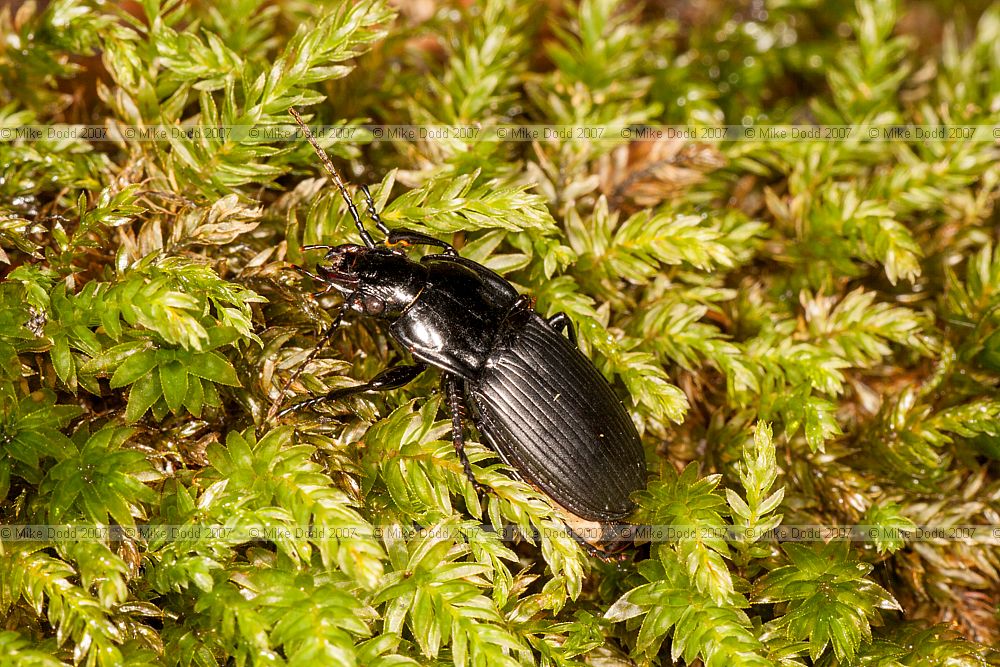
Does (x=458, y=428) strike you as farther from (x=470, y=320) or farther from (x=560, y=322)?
(x=560, y=322)

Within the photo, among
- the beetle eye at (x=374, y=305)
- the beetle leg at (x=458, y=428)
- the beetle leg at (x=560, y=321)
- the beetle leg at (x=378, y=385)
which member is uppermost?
the beetle eye at (x=374, y=305)

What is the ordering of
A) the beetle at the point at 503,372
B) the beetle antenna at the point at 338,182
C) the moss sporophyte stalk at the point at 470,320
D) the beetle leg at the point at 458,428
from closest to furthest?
the moss sporophyte stalk at the point at 470,320, the beetle leg at the point at 458,428, the beetle at the point at 503,372, the beetle antenna at the point at 338,182

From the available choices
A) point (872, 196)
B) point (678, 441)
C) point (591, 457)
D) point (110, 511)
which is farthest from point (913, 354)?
point (110, 511)

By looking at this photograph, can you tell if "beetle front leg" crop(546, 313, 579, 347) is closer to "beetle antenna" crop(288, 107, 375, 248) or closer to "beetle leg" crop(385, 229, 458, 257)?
"beetle leg" crop(385, 229, 458, 257)

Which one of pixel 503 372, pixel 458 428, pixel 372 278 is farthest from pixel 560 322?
pixel 372 278

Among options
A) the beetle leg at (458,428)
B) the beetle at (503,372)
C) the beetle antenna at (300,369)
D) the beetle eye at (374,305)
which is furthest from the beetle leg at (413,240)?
the beetle leg at (458,428)

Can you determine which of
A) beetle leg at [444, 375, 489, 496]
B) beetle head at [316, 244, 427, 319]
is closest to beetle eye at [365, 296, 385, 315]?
beetle head at [316, 244, 427, 319]

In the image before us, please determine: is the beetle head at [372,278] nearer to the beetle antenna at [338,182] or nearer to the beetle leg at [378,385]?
the beetle antenna at [338,182]

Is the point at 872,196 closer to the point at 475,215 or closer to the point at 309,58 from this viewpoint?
the point at 475,215
